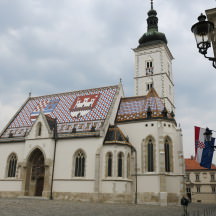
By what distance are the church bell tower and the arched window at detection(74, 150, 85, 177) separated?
1851 centimetres

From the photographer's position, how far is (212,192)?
56812mm

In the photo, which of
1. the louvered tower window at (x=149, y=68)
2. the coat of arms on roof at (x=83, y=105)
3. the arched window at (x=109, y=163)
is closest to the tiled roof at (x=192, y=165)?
the louvered tower window at (x=149, y=68)

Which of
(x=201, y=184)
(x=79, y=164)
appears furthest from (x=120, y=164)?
(x=201, y=184)

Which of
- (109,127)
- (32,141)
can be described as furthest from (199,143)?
(32,141)

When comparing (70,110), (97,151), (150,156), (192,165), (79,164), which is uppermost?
(70,110)

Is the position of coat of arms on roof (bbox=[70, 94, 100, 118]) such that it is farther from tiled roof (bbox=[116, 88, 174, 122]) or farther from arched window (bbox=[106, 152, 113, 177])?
arched window (bbox=[106, 152, 113, 177])

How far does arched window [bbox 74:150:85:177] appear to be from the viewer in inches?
1225

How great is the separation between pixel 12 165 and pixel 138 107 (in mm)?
19312

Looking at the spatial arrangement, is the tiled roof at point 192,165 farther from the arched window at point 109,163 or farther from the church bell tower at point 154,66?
the arched window at point 109,163

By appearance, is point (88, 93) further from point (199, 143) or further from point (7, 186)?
point (199, 143)

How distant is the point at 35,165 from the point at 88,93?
13.2m

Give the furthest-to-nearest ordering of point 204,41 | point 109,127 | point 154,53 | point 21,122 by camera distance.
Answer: point 154,53
point 21,122
point 109,127
point 204,41

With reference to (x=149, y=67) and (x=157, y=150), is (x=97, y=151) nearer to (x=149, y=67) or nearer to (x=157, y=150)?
(x=157, y=150)

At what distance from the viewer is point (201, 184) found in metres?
58.2
